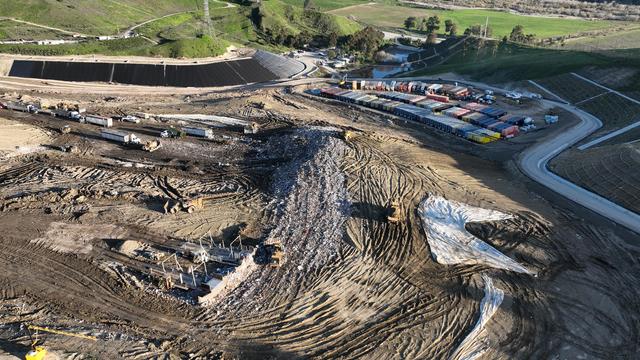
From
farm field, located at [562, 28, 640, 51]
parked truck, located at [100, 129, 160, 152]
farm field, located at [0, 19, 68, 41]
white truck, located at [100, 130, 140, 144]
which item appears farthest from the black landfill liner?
farm field, located at [562, 28, 640, 51]

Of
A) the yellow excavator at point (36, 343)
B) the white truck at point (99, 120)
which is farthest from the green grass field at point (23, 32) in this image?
the yellow excavator at point (36, 343)

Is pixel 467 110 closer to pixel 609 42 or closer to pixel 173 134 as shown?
pixel 173 134


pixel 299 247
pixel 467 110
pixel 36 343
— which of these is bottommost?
pixel 36 343

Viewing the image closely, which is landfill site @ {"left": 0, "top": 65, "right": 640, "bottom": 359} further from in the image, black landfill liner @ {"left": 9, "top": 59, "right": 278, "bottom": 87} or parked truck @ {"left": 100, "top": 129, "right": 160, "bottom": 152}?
black landfill liner @ {"left": 9, "top": 59, "right": 278, "bottom": 87}

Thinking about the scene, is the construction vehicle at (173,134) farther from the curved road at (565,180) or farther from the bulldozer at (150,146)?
the curved road at (565,180)

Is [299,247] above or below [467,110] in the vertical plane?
below

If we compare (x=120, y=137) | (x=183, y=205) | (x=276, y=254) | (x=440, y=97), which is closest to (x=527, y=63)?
(x=440, y=97)

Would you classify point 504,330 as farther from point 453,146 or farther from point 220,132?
point 220,132
